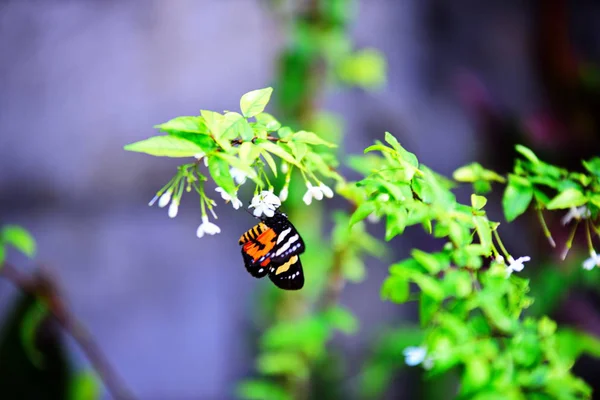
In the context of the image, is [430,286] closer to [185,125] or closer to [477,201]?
[477,201]

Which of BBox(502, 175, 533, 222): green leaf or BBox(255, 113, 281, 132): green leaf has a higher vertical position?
BBox(255, 113, 281, 132): green leaf

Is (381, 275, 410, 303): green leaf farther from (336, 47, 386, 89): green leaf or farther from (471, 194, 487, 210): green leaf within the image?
(336, 47, 386, 89): green leaf

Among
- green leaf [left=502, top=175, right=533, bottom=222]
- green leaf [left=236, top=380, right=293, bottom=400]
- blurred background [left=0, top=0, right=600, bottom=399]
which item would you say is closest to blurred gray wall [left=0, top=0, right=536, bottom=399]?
blurred background [left=0, top=0, right=600, bottom=399]

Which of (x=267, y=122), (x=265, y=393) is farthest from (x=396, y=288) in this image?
(x=265, y=393)

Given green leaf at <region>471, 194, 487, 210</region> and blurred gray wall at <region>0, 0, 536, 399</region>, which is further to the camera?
blurred gray wall at <region>0, 0, 536, 399</region>

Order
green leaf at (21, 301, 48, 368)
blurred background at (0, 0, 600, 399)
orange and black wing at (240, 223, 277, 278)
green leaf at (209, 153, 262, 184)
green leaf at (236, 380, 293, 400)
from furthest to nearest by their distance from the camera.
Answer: blurred background at (0, 0, 600, 399) → green leaf at (236, 380, 293, 400) → green leaf at (21, 301, 48, 368) → orange and black wing at (240, 223, 277, 278) → green leaf at (209, 153, 262, 184)

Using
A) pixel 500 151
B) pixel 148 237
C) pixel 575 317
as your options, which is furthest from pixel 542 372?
pixel 148 237
